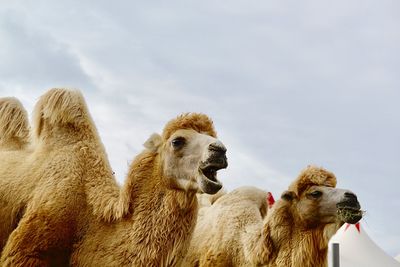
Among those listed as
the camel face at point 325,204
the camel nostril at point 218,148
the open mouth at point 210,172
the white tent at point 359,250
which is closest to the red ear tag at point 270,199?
the camel face at point 325,204

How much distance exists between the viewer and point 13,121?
26.0 ft

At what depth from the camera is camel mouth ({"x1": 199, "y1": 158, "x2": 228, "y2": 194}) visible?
5602mm

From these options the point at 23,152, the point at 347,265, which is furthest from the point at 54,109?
the point at 347,265

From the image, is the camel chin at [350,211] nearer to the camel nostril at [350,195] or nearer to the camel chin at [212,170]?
the camel nostril at [350,195]

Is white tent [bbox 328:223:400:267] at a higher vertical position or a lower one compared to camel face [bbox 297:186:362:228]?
higher

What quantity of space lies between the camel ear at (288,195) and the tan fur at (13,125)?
321 centimetres

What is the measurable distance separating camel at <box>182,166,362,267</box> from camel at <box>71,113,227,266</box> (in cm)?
251

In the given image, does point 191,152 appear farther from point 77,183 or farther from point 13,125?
point 13,125

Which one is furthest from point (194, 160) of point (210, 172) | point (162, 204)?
point (162, 204)

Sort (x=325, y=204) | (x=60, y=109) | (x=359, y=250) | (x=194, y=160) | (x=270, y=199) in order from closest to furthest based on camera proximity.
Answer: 1. (x=194, y=160)
2. (x=60, y=109)
3. (x=325, y=204)
4. (x=270, y=199)
5. (x=359, y=250)

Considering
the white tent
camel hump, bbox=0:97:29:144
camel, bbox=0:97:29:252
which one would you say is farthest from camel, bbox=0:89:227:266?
the white tent

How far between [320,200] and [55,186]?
11.7 feet

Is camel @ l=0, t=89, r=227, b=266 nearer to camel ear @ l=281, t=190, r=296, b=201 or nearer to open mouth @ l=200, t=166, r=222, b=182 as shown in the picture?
open mouth @ l=200, t=166, r=222, b=182

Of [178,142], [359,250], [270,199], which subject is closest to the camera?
[178,142]
